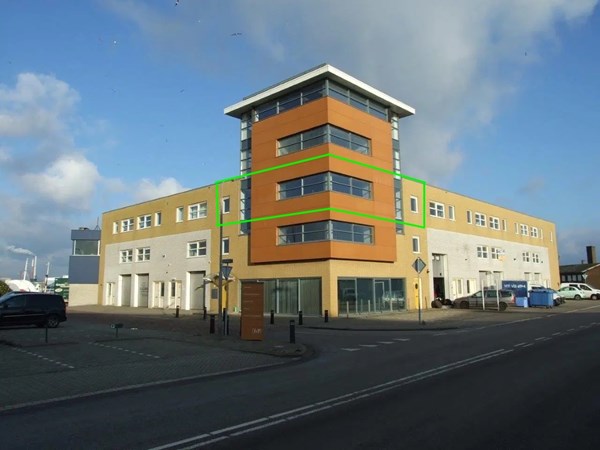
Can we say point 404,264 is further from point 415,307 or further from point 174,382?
point 174,382

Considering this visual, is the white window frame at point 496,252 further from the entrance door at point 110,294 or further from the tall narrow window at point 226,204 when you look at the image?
the entrance door at point 110,294

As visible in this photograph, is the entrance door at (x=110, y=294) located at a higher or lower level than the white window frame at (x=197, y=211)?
lower

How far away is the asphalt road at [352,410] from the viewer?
632 cm

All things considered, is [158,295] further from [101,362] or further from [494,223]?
[494,223]

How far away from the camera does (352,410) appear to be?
7.87m

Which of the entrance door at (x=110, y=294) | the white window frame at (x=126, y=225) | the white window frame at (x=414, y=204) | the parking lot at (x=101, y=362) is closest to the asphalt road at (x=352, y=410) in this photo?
the parking lot at (x=101, y=362)

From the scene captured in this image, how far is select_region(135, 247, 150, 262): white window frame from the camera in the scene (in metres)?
49.8

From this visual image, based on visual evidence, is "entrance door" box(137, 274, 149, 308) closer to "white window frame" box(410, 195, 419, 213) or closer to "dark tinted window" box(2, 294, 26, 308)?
"dark tinted window" box(2, 294, 26, 308)

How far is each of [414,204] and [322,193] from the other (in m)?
12.6

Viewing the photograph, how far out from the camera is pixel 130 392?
32.8ft

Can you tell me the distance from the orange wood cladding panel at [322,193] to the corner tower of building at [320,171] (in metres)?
0.07

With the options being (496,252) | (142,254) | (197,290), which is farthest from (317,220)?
A: (496,252)

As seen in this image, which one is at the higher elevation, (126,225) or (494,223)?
(126,225)

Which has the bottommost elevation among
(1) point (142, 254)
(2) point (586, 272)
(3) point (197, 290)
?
(3) point (197, 290)
